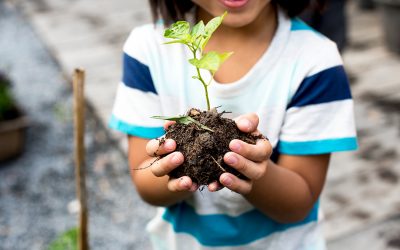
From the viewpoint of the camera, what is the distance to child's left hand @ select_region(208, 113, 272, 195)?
106 centimetres

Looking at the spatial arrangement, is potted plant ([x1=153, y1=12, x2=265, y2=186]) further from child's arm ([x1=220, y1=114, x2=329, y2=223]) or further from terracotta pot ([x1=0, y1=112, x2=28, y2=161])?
terracotta pot ([x1=0, y1=112, x2=28, y2=161])

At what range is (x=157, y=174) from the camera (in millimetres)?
1121

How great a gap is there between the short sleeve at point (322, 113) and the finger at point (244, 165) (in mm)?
313

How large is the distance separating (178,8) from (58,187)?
2133 mm

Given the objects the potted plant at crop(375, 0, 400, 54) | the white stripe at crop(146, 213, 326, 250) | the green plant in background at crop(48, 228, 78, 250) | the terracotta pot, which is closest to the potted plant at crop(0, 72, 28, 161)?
the terracotta pot

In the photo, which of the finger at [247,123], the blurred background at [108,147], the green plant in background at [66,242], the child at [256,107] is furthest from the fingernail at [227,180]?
the green plant in background at [66,242]

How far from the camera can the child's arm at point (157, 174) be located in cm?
107

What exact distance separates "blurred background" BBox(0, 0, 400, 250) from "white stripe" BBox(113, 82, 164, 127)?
110 cm

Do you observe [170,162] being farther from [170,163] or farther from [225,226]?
[225,226]

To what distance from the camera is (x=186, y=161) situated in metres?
1.09

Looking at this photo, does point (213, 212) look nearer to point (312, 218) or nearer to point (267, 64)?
point (312, 218)

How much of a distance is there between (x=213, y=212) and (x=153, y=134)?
28cm

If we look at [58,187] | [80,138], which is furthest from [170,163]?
[58,187]

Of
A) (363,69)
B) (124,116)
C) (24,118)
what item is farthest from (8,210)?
(363,69)
